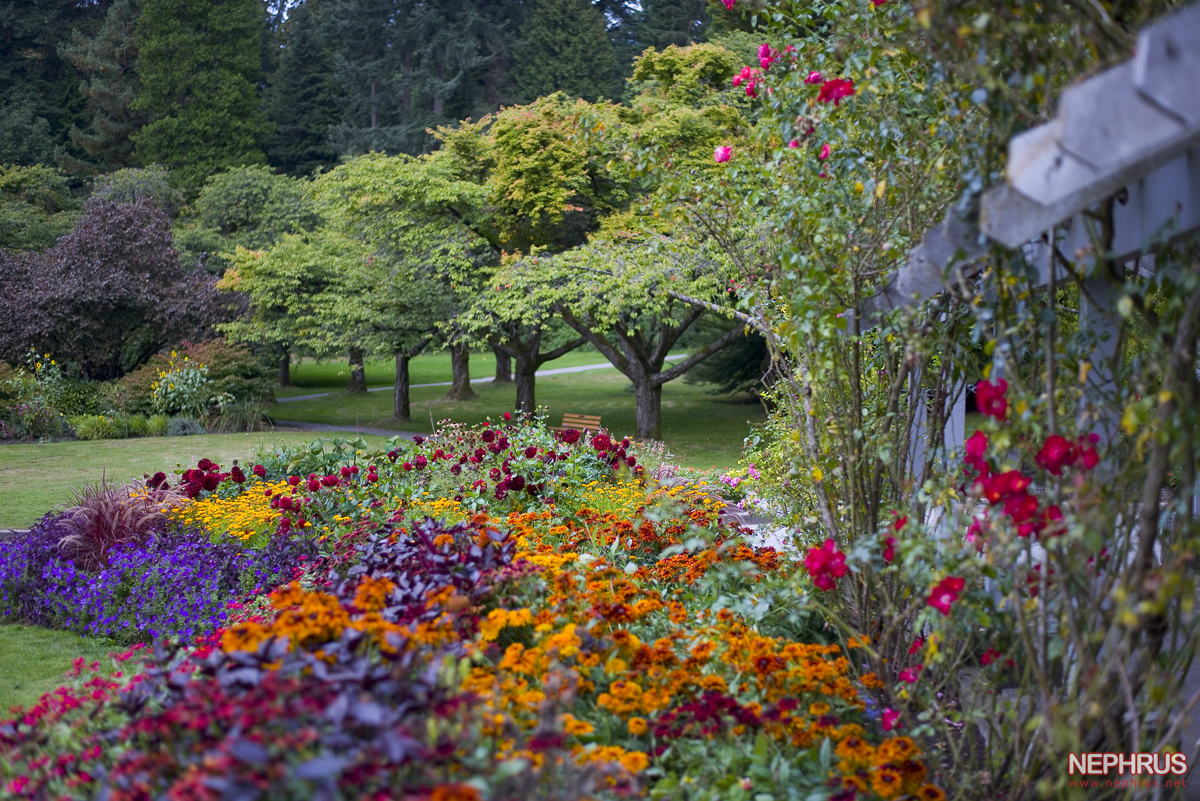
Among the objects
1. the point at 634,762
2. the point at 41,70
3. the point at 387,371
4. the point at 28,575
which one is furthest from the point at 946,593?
the point at 41,70

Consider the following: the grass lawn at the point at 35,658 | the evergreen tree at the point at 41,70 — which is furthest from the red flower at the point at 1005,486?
the evergreen tree at the point at 41,70

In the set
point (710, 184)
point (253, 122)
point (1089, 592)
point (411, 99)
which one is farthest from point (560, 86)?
point (1089, 592)

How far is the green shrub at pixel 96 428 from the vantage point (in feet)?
40.9

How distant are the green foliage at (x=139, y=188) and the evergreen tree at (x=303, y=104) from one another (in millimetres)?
5128

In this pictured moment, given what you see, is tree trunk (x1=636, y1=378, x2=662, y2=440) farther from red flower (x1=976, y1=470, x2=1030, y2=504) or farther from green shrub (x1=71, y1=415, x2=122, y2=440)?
red flower (x1=976, y1=470, x2=1030, y2=504)

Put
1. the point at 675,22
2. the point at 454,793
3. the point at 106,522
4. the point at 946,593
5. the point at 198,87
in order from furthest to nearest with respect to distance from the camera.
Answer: the point at 198,87, the point at 675,22, the point at 106,522, the point at 946,593, the point at 454,793

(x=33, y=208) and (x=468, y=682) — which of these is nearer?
(x=468, y=682)

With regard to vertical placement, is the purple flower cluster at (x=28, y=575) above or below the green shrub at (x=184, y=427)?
below

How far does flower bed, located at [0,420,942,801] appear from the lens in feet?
4.99

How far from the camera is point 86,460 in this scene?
10.3 metres

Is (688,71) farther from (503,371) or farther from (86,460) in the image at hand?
(503,371)

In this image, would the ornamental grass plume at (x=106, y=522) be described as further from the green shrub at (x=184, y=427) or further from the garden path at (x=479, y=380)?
the garden path at (x=479, y=380)

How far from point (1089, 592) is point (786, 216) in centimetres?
153

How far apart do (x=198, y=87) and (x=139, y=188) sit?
22.0 ft
